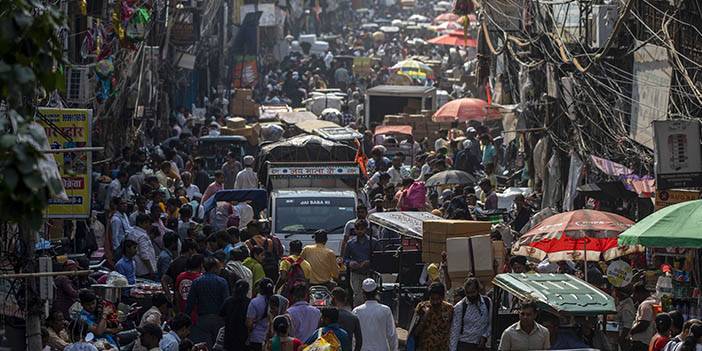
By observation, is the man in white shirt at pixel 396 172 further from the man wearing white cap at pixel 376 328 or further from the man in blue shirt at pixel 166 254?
the man wearing white cap at pixel 376 328

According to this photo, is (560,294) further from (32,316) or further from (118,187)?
(118,187)

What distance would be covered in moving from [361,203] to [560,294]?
327 inches

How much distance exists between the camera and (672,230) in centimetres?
1301

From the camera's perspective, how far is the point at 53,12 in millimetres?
6531

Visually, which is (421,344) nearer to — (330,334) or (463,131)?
(330,334)

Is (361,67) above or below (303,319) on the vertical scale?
above

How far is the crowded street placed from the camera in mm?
11977

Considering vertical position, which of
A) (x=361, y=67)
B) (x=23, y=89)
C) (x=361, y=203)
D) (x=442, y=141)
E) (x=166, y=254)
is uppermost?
(x=361, y=67)

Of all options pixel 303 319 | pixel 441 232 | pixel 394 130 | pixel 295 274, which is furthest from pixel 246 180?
pixel 303 319

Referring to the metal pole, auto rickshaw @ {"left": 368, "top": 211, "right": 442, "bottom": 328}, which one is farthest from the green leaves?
auto rickshaw @ {"left": 368, "top": 211, "right": 442, "bottom": 328}

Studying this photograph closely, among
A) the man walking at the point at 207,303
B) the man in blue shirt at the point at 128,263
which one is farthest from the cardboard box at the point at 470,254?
the man in blue shirt at the point at 128,263

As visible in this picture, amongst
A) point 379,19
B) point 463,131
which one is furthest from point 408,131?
point 379,19

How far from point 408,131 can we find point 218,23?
17.0 meters

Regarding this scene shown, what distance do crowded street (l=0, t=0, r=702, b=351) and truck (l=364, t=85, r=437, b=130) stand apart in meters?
1.90
